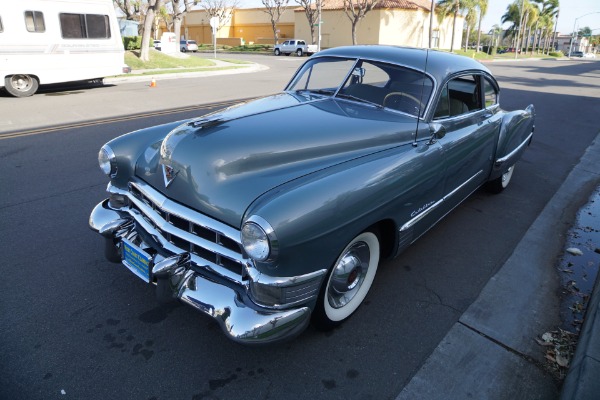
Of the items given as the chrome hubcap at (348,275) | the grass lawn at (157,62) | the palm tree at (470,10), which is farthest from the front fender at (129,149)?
the palm tree at (470,10)

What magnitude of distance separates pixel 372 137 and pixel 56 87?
46.9ft

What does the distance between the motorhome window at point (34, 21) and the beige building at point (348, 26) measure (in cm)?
3599

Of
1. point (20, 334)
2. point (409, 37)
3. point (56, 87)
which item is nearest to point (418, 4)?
point (409, 37)

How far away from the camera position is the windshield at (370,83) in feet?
11.6

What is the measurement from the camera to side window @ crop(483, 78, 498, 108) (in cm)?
455

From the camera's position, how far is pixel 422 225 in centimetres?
336

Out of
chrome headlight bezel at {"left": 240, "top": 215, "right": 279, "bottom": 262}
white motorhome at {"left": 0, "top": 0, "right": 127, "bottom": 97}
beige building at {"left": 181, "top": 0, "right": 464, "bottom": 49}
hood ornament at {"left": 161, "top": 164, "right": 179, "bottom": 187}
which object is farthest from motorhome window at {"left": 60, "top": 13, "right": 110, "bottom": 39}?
beige building at {"left": 181, "top": 0, "right": 464, "bottom": 49}

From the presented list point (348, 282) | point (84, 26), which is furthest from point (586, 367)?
point (84, 26)

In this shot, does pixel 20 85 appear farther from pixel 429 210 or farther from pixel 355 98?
pixel 429 210

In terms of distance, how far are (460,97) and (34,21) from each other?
12.4m

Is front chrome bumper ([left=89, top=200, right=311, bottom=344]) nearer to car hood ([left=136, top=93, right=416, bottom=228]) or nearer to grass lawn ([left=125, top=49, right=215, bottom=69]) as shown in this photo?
car hood ([left=136, top=93, right=416, bottom=228])

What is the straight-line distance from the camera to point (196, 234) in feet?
8.26

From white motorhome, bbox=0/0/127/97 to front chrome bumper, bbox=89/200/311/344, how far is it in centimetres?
1192

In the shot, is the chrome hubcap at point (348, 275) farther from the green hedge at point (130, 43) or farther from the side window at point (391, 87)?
the green hedge at point (130, 43)
